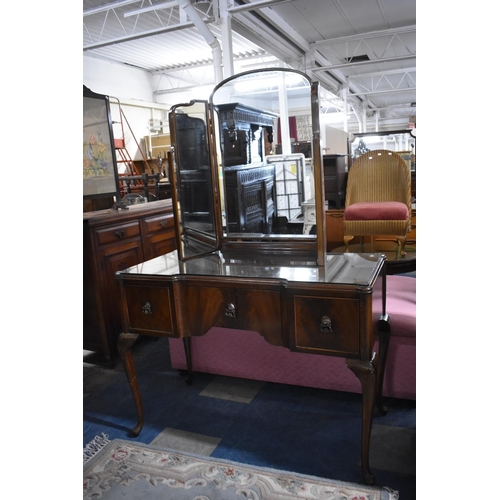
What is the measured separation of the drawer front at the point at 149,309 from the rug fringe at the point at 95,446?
1.94 ft

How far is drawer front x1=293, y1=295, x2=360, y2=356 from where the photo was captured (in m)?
1.62

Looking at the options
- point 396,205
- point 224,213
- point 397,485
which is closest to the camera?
point 397,485

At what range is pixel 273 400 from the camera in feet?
7.87

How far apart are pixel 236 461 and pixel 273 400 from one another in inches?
19.8

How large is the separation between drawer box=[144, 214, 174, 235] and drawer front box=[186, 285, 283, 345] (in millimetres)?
1573

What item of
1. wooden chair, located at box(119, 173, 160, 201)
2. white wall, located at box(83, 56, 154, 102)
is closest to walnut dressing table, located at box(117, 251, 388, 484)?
wooden chair, located at box(119, 173, 160, 201)

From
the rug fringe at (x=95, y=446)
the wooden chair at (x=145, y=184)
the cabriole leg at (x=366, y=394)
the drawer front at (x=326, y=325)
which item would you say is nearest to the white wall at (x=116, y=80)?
the wooden chair at (x=145, y=184)

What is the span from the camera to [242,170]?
7.22 feet

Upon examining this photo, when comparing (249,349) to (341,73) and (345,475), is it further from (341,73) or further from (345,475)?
(341,73)

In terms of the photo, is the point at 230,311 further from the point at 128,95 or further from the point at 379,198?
the point at 128,95

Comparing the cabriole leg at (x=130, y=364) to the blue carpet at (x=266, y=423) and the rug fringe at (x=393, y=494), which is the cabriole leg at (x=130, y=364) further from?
the rug fringe at (x=393, y=494)

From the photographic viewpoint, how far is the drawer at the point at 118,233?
9.56ft

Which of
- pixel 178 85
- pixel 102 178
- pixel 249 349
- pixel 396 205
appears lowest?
pixel 249 349
